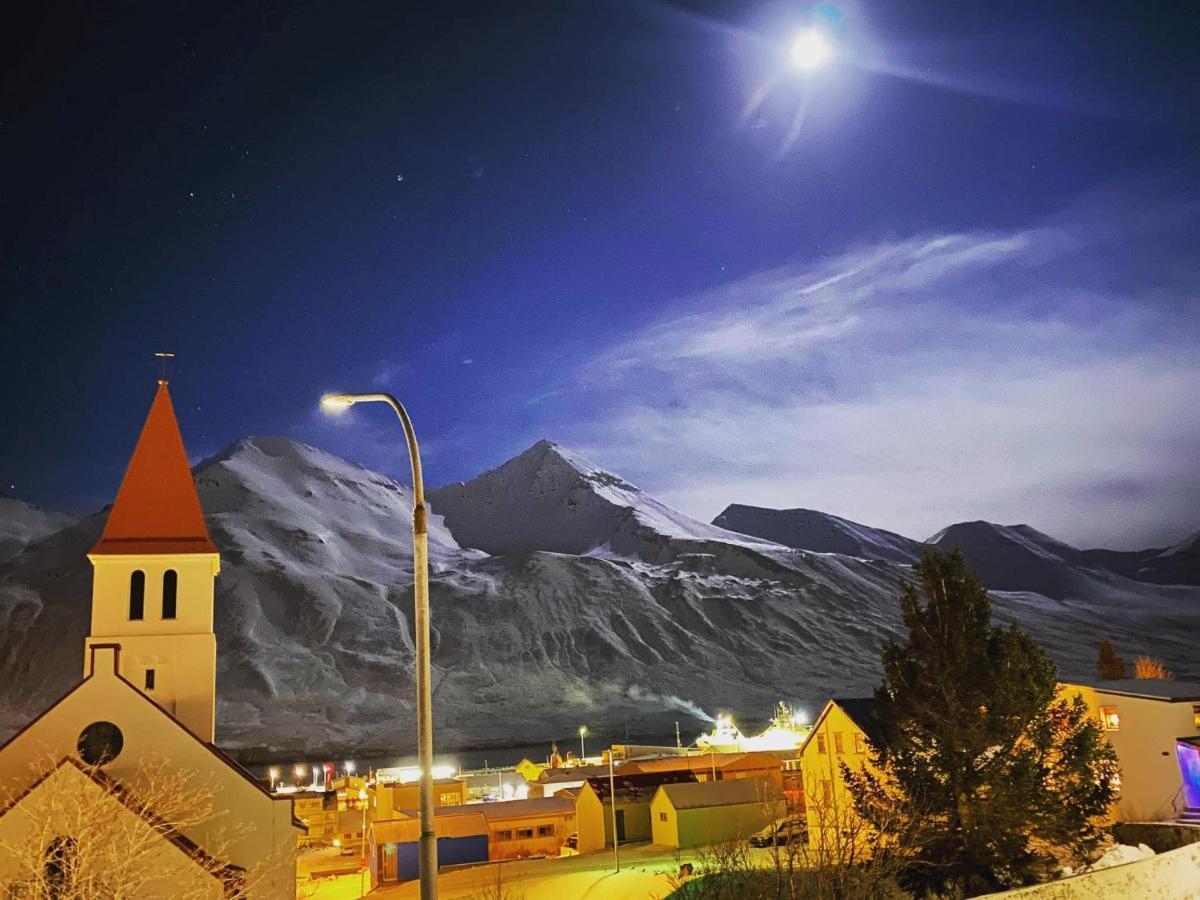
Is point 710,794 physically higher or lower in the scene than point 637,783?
lower

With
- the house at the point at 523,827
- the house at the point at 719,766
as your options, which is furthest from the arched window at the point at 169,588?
the house at the point at 719,766

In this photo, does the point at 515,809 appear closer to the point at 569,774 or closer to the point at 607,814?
the point at 607,814

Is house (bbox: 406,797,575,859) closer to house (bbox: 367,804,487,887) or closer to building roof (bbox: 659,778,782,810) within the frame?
house (bbox: 367,804,487,887)

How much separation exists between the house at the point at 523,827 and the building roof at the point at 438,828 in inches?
32.4

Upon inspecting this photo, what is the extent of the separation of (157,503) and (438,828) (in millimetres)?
23473

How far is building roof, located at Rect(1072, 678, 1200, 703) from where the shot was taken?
41.1 meters

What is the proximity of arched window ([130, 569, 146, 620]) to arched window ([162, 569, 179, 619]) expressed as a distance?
0.82 metres

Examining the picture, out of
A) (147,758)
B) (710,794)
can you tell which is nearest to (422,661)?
(147,758)

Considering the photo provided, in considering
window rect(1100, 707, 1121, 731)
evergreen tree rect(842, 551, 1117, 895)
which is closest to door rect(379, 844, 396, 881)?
evergreen tree rect(842, 551, 1117, 895)

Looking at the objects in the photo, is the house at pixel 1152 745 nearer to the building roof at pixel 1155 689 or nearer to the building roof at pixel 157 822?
the building roof at pixel 1155 689

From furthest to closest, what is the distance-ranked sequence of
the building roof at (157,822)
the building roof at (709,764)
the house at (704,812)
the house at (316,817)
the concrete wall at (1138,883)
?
the house at (316,817), the building roof at (709,764), the house at (704,812), the building roof at (157,822), the concrete wall at (1138,883)

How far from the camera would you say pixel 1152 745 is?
133ft

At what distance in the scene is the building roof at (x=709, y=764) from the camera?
244 feet

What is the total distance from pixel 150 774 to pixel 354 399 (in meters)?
24.9
